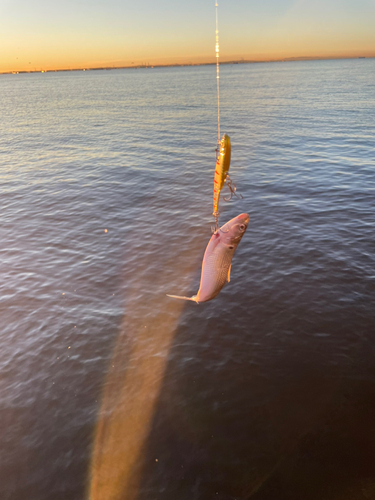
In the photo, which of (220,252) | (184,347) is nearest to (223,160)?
(220,252)

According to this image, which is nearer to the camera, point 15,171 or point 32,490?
point 32,490

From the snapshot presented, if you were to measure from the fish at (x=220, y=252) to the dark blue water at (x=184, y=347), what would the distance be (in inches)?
249

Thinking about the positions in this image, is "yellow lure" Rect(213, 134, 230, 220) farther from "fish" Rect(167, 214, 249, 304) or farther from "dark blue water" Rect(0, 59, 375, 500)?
"dark blue water" Rect(0, 59, 375, 500)

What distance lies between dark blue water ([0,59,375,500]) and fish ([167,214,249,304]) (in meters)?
6.32

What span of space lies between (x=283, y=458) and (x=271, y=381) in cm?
278

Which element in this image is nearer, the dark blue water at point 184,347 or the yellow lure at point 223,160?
the yellow lure at point 223,160

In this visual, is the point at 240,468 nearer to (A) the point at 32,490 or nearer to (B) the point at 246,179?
(A) the point at 32,490

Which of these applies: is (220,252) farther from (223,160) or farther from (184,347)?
(184,347)

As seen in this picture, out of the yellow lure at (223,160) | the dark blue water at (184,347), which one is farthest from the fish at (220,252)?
the dark blue water at (184,347)

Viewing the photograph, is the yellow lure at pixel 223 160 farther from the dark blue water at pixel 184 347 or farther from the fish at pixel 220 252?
the dark blue water at pixel 184 347

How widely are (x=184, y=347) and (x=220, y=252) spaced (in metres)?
8.32

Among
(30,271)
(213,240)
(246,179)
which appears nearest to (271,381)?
(213,240)

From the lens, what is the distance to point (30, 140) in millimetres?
56562

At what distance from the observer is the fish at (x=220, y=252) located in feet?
23.1
